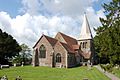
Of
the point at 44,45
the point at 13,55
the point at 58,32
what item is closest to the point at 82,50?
the point at 58,32

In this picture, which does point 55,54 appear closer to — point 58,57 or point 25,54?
point 58,57

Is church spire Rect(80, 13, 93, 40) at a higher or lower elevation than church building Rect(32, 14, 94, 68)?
higher

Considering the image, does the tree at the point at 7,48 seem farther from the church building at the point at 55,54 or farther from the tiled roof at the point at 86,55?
the tiled roof at the point at 86,55

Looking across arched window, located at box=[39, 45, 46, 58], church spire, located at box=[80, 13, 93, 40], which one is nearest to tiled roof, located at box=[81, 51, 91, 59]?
church spire, located at box=[80, 13, 93, 40]

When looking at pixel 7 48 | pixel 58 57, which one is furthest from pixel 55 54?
pixel 7 48

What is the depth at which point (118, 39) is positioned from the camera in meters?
32.3

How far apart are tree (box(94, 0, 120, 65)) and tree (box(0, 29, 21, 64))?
56.0 metres

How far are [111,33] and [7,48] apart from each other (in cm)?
6111

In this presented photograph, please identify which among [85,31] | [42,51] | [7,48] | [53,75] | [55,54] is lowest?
[53,75]

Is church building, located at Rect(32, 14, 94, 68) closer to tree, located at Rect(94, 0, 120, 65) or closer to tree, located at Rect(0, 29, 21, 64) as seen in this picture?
tree, located at Rect(0, 29, 21, 64)

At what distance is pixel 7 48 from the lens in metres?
88.6

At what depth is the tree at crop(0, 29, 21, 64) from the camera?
283 ft

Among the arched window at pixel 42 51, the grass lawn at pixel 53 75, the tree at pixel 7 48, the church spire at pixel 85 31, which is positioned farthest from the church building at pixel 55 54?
the grass lawn at pixel 53 75

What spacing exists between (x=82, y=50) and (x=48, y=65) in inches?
765
